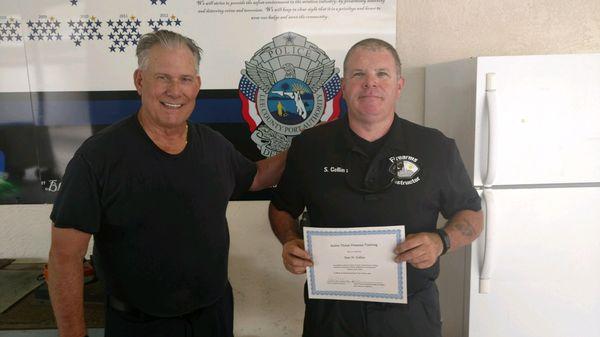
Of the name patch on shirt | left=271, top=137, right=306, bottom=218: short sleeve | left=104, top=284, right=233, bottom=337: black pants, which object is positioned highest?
the name patch on shirt

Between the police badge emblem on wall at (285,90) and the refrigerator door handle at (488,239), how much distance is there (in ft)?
3.09

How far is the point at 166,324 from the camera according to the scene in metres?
1.42

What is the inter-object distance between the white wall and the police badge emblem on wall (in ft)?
1.32

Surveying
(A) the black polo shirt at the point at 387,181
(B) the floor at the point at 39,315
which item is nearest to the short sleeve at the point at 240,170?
(A) the black polo shirt at the point at 387,181

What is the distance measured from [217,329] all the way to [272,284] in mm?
1008

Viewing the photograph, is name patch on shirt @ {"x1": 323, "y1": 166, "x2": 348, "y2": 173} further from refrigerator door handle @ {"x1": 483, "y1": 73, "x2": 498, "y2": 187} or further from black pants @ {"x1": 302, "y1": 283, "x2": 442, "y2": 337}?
refrigerator door handle @ {"x1": 483, "y1": 73, "x2": 498, "y2": 187}

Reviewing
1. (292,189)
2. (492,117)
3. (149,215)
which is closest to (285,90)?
(292,189)

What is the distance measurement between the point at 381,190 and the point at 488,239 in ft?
2.43

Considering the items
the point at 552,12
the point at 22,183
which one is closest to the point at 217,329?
the point at 22,183

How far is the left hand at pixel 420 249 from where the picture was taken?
4.15 feet

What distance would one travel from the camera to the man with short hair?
1.35 meters

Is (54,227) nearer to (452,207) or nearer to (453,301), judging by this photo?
(452,207)

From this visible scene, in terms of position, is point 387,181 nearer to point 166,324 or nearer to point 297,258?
point 297,258

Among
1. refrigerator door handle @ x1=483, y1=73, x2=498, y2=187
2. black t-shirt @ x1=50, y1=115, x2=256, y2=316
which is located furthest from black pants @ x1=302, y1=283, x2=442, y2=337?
refrigerator door handle @ x1=483, y1=73, x2=498, y2=187
